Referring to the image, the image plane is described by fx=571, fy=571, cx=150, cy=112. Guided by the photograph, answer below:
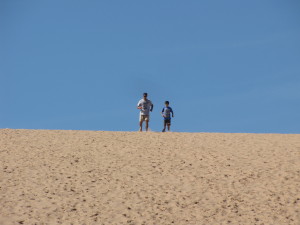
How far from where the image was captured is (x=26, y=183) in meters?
17.9

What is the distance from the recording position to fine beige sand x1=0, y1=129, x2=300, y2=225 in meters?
15.8

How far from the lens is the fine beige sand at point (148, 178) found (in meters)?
15.8

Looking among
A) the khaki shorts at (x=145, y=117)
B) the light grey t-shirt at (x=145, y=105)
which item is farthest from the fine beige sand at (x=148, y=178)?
the light grey t-shirt at (x=145, y=105)

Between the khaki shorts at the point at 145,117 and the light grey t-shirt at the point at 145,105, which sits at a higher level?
the light grey t-shirt at the point at 145,105

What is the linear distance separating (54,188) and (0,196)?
166cm

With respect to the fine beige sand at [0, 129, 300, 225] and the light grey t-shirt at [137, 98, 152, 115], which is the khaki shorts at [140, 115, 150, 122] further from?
the fine beige sand at [0, 129, 300, 225]

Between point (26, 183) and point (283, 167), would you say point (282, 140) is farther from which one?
point (26, 183)

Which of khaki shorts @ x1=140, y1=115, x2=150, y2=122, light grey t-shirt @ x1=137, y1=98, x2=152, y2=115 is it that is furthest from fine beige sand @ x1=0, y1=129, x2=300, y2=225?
light grey t-shirt @ x1=137, y1=98, x2=152, y2=115

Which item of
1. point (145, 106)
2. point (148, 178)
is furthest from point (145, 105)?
point (148, 178)

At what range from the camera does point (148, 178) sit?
730 inches

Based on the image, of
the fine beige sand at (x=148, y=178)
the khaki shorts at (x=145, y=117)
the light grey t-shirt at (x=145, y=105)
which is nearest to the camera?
the fine beige sand at (x=148, y=178)

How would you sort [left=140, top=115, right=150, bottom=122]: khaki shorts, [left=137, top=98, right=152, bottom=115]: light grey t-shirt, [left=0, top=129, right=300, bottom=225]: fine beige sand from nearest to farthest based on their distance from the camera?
[left=0, top=129, right=300, bottom=225]: fine beige sand → [left=137, top=98, right=152, bottom=115]: light grey t-shirt → [left=140, top=115, right=150, bottom=122]: khaki shorts

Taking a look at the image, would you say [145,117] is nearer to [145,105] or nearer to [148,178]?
[145,105]

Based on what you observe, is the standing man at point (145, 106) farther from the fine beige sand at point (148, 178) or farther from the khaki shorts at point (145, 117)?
the fine beige sand at point (148, 178)
